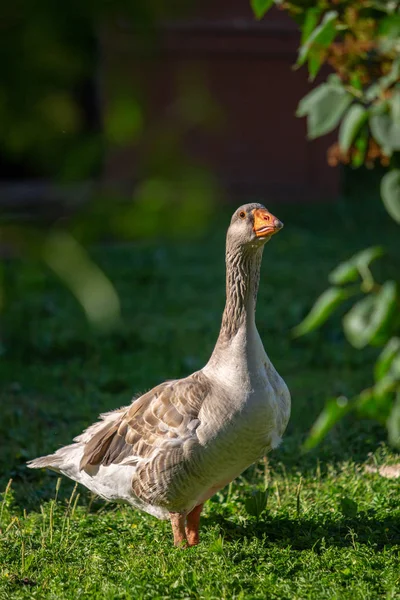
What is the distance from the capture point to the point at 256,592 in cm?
357

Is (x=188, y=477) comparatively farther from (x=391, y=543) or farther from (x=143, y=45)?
(x=143, y=45)

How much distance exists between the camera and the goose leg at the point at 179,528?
4.07 meters

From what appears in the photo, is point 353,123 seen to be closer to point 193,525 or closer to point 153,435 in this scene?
point 153,435

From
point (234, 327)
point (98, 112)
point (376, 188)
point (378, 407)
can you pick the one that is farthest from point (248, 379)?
point (376, 188)

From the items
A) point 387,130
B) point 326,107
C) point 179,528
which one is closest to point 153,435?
point 179,528

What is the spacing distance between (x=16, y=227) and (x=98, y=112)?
221mm

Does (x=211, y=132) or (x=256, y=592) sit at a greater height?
(x=211, y=132)

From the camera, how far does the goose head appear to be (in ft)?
13.1

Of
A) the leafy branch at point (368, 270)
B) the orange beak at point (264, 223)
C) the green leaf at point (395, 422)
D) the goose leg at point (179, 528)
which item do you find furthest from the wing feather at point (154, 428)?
the green leaf at point (395, 422)

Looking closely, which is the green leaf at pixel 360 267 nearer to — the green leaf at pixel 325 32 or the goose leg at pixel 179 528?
the green leaf at pixel 325 32

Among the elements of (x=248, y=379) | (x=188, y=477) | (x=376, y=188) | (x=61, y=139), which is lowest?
(x=376, y=188)

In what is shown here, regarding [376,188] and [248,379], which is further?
[376,188]

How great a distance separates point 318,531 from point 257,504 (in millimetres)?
309

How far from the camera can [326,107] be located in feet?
6.74
